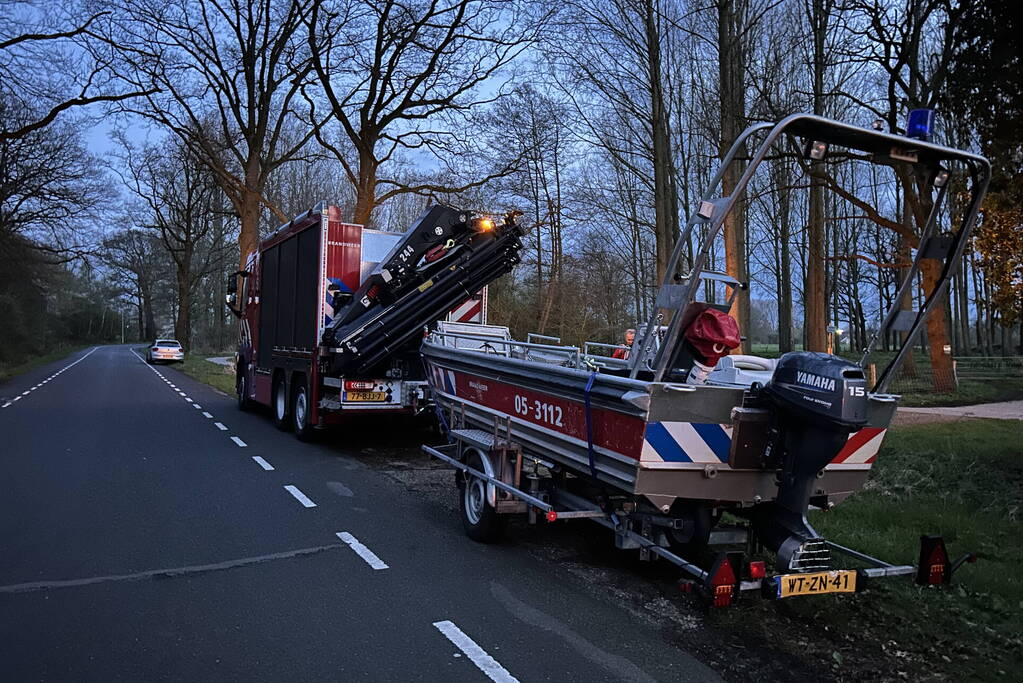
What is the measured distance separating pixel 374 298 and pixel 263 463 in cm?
263

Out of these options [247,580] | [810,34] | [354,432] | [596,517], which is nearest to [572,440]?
[596,517]

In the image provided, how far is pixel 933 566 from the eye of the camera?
4.39 m

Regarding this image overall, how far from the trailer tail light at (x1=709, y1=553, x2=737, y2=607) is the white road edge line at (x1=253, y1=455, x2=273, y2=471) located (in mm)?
7033

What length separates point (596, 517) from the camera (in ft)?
17.0

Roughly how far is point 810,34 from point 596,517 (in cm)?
1494

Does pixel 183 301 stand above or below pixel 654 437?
above

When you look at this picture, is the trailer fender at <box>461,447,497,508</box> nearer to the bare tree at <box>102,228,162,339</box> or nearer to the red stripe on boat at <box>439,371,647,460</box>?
the red stripe on boat at <box>439,371,647,460</box>

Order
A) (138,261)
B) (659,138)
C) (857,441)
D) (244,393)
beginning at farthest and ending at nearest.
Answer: (138,261), (659,138), (244,393), (857,441)

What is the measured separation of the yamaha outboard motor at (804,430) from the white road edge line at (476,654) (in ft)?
5.39

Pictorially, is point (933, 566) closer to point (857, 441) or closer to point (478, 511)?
point (857, 441)

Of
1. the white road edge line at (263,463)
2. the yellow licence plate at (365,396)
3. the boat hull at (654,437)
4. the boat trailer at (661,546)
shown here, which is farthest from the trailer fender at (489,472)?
the yellow licence plate at (365,396)

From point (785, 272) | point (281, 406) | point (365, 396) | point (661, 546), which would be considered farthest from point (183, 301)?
point (661, 546)

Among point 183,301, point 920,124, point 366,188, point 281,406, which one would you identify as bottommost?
point 281,406

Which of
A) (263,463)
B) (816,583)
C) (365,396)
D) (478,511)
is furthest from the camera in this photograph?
(365,396)
